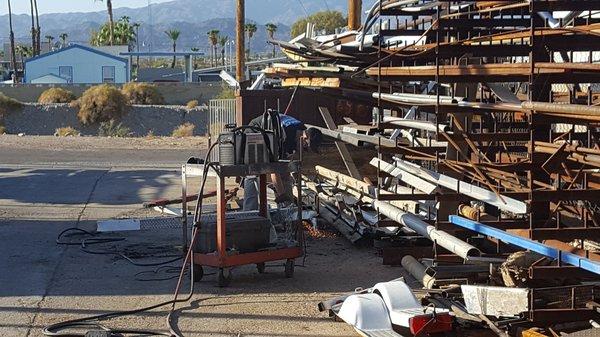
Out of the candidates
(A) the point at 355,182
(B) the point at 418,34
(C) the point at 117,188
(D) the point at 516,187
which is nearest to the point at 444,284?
(D) the point at 516,187

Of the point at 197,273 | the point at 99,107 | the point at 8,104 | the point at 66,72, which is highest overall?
the point at 66,72

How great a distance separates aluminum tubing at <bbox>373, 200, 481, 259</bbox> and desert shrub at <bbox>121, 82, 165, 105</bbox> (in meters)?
44.5

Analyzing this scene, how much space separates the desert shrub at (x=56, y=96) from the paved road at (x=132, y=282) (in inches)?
1461

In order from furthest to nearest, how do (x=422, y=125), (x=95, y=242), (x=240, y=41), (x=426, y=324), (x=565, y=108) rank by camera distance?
(x=240, y=41), (x=95, y=242), (x=422, y=125), (x=426, y=324), (x=565, y=108)

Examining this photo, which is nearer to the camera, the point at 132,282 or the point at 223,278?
the point at 223,278

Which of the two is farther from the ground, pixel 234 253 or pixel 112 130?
pixel 112 130

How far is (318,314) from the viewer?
9.95 meters

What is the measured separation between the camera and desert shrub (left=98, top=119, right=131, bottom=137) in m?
45.0

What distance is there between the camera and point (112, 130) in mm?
46781

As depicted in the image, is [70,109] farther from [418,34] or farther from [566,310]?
[566,310]

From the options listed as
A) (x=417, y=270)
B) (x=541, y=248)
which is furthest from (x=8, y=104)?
(x=541, y=248)

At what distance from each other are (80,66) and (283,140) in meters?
69.0

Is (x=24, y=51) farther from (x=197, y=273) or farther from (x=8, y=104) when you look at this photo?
(x=197, y=273)

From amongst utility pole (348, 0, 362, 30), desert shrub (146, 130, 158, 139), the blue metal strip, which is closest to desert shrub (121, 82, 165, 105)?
desert shrub (146, 130, 158, 139)
